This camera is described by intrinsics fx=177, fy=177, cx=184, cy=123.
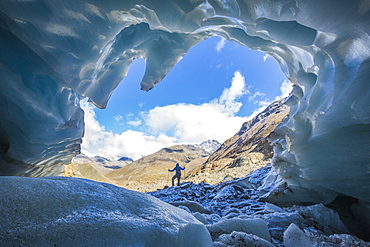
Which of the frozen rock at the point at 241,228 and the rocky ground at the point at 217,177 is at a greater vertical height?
the rocky ground at the point at 217,177

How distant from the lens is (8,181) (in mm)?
1485

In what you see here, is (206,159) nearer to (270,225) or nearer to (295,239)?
(270,225)

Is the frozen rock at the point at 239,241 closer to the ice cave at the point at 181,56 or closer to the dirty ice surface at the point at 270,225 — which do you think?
the dirty ice surface at the point at 270,225

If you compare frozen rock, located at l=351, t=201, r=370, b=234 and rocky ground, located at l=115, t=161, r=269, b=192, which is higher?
rocky ground, located at l=115, t=161, r=269, b=192

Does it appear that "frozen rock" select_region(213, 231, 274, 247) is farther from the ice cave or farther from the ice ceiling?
the ice ceiling

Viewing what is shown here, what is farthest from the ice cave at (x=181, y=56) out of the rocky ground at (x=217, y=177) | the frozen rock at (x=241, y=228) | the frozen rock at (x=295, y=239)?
the rocky ground at (x=217, y=177)

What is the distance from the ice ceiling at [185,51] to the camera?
99.8 inches

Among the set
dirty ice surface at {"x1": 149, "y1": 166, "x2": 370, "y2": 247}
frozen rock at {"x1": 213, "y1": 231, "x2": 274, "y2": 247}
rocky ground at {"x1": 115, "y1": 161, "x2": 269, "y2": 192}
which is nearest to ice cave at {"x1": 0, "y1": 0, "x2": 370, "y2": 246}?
frozen rock at {"x1": 213, "y1": 231, "x2": 274, "y2": 247}

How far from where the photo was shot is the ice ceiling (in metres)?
2.54

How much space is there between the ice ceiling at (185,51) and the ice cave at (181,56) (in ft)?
0.06

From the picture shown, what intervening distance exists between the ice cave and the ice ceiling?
0.02 metres

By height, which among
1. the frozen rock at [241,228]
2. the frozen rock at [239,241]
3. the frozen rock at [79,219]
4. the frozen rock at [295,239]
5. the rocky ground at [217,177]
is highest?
the rocky ground at [217,177]

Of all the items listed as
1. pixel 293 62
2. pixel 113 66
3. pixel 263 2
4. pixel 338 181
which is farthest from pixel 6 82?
pixel 338 181

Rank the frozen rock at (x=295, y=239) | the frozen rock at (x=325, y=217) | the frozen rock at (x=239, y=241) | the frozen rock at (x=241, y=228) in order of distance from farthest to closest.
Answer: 1. the frozen rock at (x=325, y=217)
2. the frozen rock at (x=241, y=228)
3. the frozen rock at (x=295, y=239)
4. the frozen rock at (x=239, y=241)
